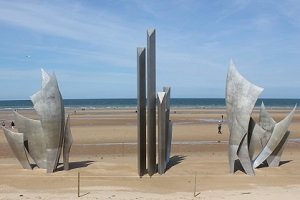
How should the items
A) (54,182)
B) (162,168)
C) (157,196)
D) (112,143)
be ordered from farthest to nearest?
(112,143) → (162,168) → (54,182) → (157,196)

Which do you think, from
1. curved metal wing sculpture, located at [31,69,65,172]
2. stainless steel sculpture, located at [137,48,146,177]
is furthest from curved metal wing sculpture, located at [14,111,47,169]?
stainless steel sculpture, located at [137,48,146,177]

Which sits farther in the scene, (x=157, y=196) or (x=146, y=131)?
(x=146, y=131)

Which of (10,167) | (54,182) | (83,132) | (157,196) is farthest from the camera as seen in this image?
(83,132)

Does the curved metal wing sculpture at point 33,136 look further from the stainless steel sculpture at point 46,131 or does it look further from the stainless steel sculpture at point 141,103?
the stainless steel sculpture at point 141,103

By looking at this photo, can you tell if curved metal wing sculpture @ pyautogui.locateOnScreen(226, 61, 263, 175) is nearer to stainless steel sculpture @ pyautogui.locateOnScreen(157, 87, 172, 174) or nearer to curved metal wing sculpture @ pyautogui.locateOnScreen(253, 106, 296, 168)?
curved metal wing sculpture @ pyautogui.locateOnScreen(253, 106, 296, 168)

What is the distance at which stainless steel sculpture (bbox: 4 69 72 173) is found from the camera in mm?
18438

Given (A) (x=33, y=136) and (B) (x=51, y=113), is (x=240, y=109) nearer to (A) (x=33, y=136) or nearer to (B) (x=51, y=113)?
(B) (x=51, y=113)

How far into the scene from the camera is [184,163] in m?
20.6

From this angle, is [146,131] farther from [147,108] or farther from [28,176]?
[28,176]

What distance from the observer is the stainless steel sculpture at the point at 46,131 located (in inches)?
726

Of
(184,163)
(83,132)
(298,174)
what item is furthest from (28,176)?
(83,132)

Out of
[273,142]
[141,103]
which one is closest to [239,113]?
[273,142]

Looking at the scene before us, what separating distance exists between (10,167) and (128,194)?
23.2 feet

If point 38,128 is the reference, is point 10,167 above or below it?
below
